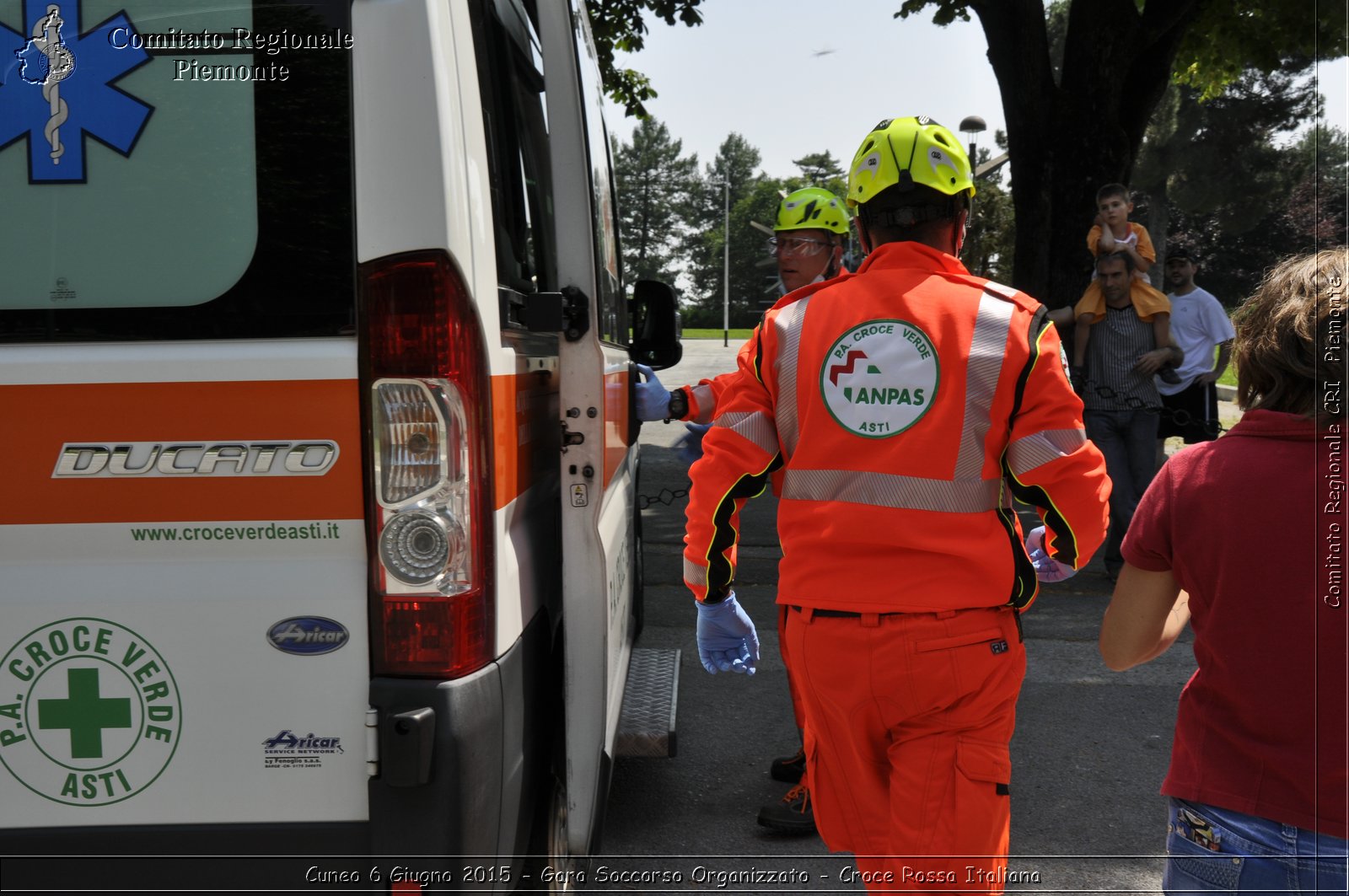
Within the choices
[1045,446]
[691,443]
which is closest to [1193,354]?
[691,443]

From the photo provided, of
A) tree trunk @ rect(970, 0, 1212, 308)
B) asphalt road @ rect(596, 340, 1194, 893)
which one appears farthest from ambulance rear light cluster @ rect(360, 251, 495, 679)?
tree trunk @ rect(970, 0, 1212, 308)

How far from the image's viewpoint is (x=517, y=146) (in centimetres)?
286

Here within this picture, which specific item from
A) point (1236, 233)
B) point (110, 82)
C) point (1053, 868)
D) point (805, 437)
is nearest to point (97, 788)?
point (110, 82)

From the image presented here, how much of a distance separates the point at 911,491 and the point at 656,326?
277 cm

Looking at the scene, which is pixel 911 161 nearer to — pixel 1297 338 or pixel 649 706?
pixel 1297 338

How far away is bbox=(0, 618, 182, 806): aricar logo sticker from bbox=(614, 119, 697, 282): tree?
102 m

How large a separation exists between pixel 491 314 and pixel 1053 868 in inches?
99.4

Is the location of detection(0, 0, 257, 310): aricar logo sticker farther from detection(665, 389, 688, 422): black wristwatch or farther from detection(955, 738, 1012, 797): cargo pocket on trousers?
detection(665, 389, 688, 422): black wristwatch

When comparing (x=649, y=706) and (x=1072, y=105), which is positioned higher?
(x=1072, y=105)

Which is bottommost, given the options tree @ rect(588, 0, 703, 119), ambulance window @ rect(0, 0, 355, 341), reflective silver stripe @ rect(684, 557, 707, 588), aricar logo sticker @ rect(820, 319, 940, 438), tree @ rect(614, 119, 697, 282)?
reflective silver stripe @ rect(684, 557, 707, 588)

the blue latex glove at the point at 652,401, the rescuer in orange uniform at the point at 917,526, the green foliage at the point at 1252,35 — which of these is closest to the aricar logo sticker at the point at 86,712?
the rescuer in orange uniform at the point at 917,526

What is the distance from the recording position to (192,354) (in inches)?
77.3

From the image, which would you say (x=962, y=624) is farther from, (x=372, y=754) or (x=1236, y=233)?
(x=1236, y=233)

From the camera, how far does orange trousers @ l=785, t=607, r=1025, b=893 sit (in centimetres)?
199
